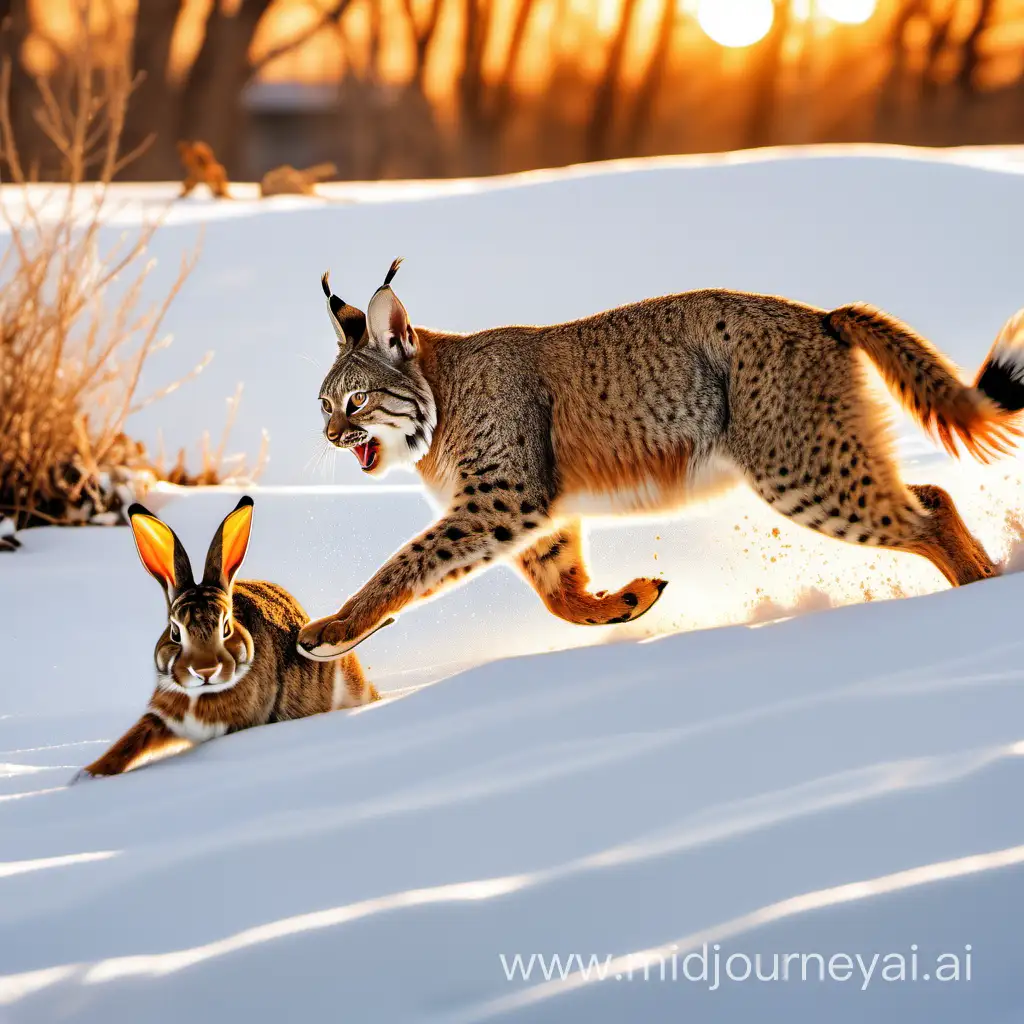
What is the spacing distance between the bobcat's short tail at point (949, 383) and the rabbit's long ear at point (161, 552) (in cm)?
202

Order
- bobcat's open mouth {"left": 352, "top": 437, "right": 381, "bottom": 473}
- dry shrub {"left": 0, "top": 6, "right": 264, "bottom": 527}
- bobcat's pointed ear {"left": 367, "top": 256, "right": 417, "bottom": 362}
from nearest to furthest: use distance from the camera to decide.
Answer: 1. bobcat's pointed ear {"left": 367, "top": 256, "right": 417, "bottom": 362}
2. bobcat's open mouth {"left": 352, "top": 437, "right": 381, "bottom": 473}
3. dry shrub {"left": 0, "top": 6, "right": 264, "bottom": 527}

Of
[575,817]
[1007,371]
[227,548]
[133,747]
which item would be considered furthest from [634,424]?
[133,747]

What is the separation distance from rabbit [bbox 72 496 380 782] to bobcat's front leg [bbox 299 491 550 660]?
5.7 inches

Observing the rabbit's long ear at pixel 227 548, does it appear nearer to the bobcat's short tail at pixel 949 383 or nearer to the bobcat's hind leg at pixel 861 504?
the bobcat's hind leg at pixel 861 504

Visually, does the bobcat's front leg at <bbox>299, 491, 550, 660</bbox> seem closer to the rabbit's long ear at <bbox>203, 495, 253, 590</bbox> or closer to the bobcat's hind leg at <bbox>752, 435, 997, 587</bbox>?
the rabbit's long ear at <bbox>203, 495, 253, 590</bbox>

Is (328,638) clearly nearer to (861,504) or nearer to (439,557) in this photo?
(439,557)

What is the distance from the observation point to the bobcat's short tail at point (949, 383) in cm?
422

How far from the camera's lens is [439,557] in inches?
166

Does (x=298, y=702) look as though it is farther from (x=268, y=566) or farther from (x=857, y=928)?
(x=268, y=566)

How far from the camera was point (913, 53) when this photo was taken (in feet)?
66.7

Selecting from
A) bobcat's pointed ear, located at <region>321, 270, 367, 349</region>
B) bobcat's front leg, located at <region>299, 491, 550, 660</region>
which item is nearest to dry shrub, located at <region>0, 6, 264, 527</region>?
bobcat's pointed ear, located at <region>321, 270, 367, 349</region>

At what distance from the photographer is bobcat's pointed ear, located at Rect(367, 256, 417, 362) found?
4359mm

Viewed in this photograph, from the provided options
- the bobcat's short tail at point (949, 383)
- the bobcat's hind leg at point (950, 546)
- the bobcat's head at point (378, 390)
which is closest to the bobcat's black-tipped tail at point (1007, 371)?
the bobcat's short tail at point (949, 383)

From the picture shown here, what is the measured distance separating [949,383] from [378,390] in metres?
1.69
